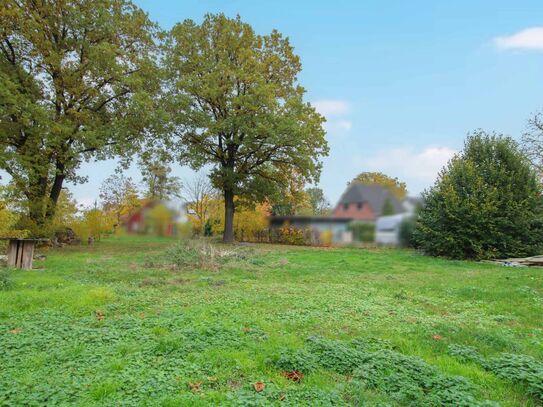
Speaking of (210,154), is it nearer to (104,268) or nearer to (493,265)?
(104,268)

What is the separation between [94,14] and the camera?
17203 mm

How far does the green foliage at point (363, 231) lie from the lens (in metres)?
2.34

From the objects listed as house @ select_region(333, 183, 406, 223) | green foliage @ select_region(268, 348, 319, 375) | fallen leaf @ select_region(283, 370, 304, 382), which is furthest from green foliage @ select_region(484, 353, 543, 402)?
house @ select_region(333, 183, 406, 223)

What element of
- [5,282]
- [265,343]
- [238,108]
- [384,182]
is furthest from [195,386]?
[238,108]

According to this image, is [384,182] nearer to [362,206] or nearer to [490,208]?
[362,206]

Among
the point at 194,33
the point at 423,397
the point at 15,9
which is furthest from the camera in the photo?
the point at 194,33

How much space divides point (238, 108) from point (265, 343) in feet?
63.0

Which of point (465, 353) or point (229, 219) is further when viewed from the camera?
point (229, 219)

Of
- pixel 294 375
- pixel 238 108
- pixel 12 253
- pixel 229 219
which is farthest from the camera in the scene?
pixel 229 219

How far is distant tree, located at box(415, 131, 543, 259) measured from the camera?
15.6 metres

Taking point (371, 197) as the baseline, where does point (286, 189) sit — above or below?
above

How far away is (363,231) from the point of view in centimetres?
242

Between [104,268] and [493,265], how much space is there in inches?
540

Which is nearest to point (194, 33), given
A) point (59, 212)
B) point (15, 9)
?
point (15, 9)
